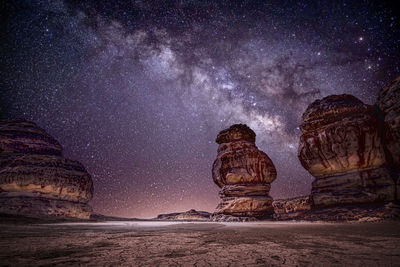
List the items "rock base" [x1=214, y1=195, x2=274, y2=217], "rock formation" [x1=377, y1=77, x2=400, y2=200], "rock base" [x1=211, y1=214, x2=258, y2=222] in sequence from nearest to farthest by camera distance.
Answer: "rock formation" [x1=377, y1=77, x2=400, y2=200]
"rock base" [x1=211, y1=214, x2=258, y2=222]
"rock base" [x1=214, y1=195, x2=274, y2=217]

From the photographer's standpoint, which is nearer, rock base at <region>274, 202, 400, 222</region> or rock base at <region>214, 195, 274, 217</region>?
rock base at <region>274, 202, 400, 222</region>

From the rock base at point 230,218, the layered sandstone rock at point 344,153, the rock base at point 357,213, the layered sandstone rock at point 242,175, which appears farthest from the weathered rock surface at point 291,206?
the rock base at point 357,213

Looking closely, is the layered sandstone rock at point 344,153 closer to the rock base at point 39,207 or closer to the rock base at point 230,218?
the rock base at point 230,218

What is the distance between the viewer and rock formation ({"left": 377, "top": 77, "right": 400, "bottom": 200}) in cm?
715

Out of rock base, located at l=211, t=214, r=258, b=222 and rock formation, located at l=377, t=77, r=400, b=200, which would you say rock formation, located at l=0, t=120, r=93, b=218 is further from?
rock formation, located at l=377, t=77, r=400, b=200

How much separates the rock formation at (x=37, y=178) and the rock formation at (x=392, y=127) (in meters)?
17.2

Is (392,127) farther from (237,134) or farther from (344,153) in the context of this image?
(237,134)

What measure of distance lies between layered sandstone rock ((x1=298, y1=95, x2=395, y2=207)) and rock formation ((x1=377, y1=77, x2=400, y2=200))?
0.22 m

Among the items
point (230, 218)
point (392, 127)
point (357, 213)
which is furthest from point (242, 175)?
point (392, 127)

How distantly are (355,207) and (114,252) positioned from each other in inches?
341

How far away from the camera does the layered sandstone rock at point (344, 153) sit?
7359mm

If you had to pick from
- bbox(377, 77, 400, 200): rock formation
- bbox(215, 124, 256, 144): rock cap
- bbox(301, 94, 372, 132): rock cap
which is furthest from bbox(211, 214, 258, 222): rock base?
bbox(377, 77, 400, 200): rock formation

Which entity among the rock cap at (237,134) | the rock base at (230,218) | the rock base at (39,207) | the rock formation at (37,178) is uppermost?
the rock cap at (237,134)

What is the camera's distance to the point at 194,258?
174 centimetres
